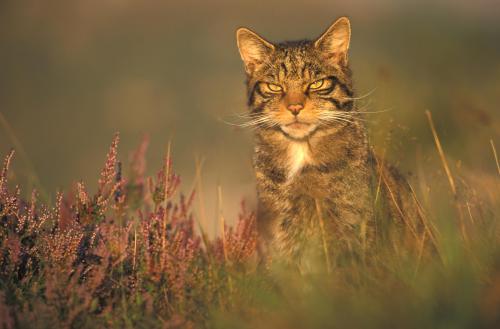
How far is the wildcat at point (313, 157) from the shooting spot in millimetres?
4266

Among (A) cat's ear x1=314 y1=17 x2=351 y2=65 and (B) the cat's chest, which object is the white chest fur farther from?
(A) cat's ear x1=314 y1=17 x2=351 y2=65

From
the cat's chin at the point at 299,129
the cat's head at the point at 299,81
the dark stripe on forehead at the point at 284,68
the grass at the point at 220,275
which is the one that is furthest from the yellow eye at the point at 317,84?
the grass at the point at 220,275

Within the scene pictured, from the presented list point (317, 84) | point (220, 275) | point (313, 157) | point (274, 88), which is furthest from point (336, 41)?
point (220, 275)

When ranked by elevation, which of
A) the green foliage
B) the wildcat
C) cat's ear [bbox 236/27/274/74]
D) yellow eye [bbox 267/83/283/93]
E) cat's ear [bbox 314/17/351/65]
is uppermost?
cat's ear [bbox 236/27/274/74]

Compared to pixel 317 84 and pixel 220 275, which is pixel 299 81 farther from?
pixel 220 275

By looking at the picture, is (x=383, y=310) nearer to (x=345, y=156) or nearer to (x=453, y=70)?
(x=345, y=156)

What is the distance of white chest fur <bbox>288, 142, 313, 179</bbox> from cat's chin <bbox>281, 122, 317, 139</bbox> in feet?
0.24

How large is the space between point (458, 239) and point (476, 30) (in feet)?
37.9

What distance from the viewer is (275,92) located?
4785 mm

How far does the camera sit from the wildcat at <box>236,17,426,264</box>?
4266 millimetres

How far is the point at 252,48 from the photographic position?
200 inches

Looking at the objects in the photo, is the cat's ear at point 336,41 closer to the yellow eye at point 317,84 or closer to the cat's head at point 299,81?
the cat's head at point 299,81

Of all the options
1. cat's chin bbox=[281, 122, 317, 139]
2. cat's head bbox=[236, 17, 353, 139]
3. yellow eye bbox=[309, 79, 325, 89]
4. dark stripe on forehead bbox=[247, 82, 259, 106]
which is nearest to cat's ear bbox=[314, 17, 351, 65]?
cat's head bbox=[236, 17, 353, 139]

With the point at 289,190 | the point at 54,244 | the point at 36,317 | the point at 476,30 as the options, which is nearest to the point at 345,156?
the point at 289,190
